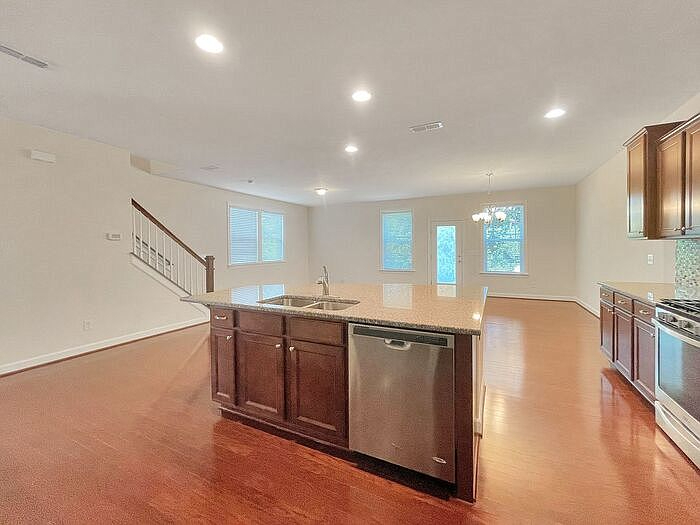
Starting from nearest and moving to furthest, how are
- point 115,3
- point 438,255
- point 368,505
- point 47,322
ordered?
point 368,505, point 115,3, point 47,322, point 438,255

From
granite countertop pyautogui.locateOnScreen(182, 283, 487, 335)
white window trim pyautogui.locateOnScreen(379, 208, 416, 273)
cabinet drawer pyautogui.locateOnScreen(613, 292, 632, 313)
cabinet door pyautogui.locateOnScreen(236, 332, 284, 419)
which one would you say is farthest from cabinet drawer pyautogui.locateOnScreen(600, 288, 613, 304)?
white window trim pyautogui.locateOnScreen(379, 208, 416, 273)

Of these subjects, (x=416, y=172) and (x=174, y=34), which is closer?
(x=174, y=34)

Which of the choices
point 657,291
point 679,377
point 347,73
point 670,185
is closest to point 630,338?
point 657,291

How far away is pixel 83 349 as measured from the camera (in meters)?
4.35

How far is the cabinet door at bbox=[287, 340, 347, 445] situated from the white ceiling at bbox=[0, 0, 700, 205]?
2.07 meters

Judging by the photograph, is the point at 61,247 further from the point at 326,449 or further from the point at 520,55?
the point at 520,55

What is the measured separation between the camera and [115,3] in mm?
1932

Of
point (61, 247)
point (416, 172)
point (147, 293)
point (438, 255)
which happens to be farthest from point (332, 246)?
point (61, 247)

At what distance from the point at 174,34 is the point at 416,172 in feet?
15.2

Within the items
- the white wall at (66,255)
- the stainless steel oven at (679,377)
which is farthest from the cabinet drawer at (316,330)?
the white wall at (66,255)

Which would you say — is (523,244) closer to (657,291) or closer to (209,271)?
(657,291)

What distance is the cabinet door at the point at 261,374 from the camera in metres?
2.46

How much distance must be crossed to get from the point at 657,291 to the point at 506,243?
5346mm

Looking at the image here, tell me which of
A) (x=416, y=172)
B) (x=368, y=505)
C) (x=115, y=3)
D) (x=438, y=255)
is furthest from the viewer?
(x=438, y=255)
